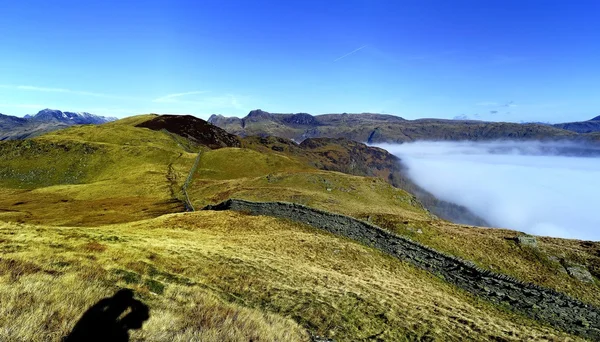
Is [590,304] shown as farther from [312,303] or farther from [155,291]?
[155,291]

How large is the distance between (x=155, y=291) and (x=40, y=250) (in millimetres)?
8977

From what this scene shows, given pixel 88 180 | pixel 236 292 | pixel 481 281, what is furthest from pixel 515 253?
pixel 88 180

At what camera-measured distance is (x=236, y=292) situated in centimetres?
1786

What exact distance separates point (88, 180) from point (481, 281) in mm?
122878

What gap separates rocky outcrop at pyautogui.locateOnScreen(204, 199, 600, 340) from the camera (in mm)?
23359

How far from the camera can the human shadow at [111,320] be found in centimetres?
970

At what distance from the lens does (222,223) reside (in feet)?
141

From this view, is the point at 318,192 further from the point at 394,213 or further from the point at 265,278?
the point at 265,278

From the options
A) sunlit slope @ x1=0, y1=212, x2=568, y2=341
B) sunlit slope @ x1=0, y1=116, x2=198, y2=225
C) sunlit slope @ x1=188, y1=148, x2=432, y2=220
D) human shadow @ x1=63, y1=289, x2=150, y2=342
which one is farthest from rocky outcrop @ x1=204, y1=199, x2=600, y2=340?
sunlit slope @ x1=0, y1=116, x2=198, y2=225

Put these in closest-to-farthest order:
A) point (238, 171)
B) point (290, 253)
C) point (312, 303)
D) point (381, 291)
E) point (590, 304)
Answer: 1. point (312, 303)
2. point (381, 291)
3. point (590, 304)
4. point (290, 253)
5. point (238, 171)

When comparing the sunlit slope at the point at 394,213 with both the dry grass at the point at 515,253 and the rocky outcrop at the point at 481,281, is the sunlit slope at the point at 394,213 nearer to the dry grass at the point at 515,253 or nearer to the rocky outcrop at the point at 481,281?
the dry grass at the point at 515,253

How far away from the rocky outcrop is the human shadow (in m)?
26.8

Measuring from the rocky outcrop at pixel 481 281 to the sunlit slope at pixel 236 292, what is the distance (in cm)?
155

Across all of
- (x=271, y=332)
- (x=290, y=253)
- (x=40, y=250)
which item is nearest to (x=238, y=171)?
(x=290, y=253)
